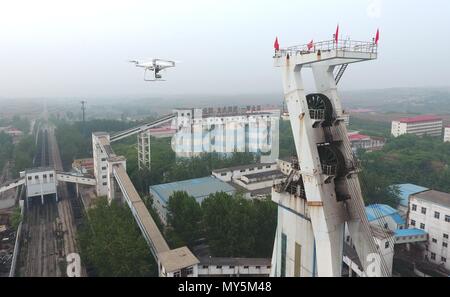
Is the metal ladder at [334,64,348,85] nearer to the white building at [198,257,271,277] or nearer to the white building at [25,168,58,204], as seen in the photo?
the white building at [198,257,271,277]

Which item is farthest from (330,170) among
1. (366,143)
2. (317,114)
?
(366,143)

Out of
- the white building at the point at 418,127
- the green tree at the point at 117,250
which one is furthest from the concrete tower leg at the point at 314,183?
the white building at the point at 418,127

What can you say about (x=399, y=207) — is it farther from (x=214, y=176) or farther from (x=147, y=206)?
(x=147, y=206)

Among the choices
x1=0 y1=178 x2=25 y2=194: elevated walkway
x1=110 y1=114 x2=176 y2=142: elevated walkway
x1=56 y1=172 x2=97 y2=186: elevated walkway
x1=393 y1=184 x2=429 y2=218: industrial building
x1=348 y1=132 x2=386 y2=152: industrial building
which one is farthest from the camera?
x1=348 y1=132 x2=386 y2=152: industrial building

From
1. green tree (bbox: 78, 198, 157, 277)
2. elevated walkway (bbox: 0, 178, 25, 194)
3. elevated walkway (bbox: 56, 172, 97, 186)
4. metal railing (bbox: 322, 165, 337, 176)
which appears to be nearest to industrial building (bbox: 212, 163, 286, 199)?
elevated walkway (bbox: 56, 172, 97, 186)

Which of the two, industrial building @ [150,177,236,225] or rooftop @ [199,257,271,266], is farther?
industrial building @ [150,177,236,225]

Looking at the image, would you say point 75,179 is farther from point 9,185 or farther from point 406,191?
point 406,191
